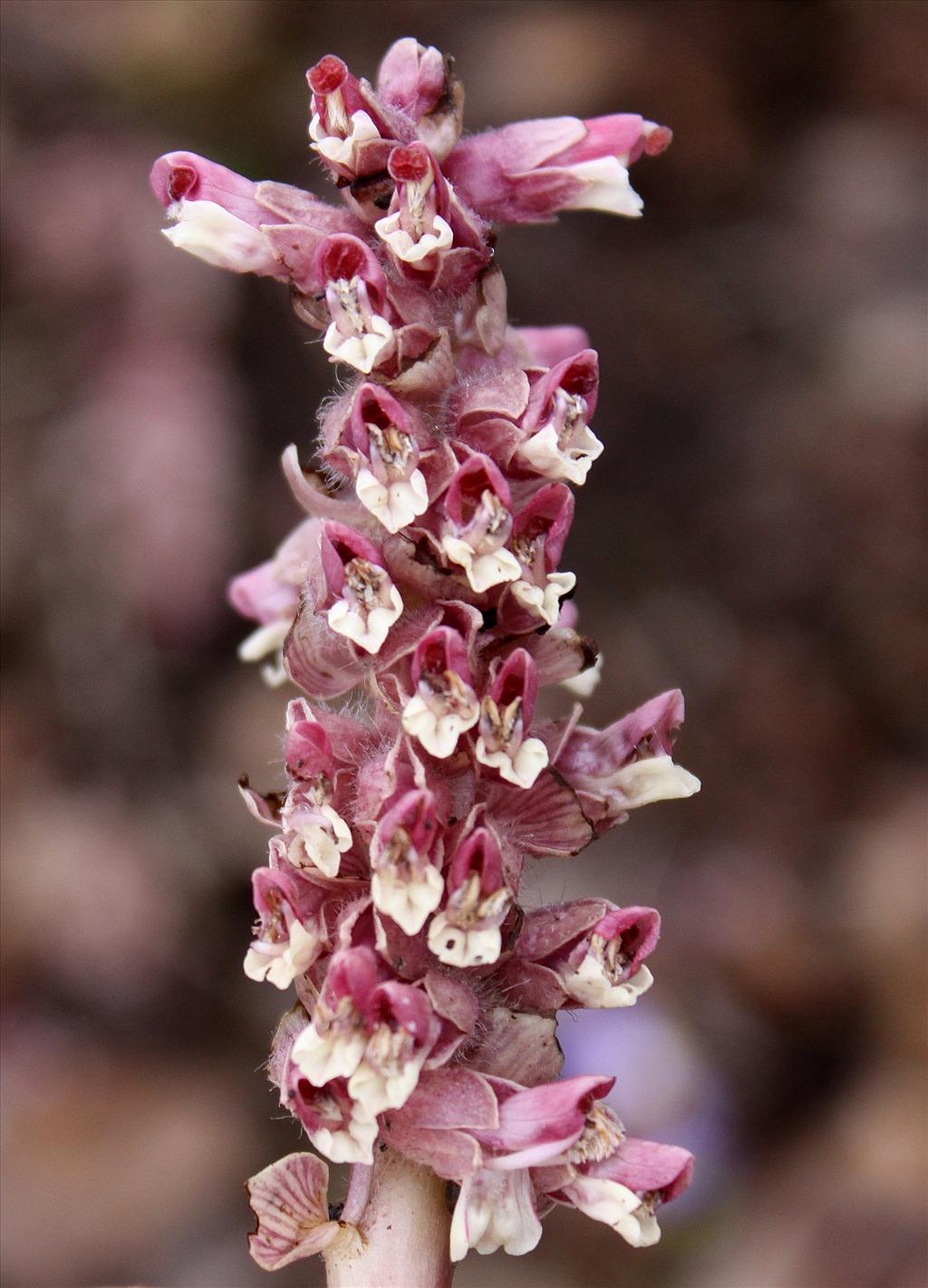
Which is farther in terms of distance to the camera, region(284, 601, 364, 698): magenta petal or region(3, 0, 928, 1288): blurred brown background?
region(3, 0, 928, 1288): blurred brown background

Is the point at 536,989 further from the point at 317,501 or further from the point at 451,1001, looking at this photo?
the point at 317,501

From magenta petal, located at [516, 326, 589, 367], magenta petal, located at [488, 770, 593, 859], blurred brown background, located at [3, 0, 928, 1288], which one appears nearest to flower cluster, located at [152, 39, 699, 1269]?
magenta petal, located at [488, 770, 593, 859]

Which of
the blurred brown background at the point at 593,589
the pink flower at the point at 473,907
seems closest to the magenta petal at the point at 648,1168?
the pink flower at the point at 473,907

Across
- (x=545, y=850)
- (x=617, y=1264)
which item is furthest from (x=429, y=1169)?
(x=617, y=1264)

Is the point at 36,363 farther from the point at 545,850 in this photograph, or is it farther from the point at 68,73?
the point at 545,850

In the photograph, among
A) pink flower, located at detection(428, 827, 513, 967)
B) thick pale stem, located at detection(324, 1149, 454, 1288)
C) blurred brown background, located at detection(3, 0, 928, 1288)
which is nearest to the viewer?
pink flower, located at detection(428, 827, 513, 967)

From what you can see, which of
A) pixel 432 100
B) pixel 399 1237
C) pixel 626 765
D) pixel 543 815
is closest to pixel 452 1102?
pixel 399 1237

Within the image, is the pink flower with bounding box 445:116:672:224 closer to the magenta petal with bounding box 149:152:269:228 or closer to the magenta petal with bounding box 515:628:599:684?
the magenta petal with bounding box 149:152:269:228
